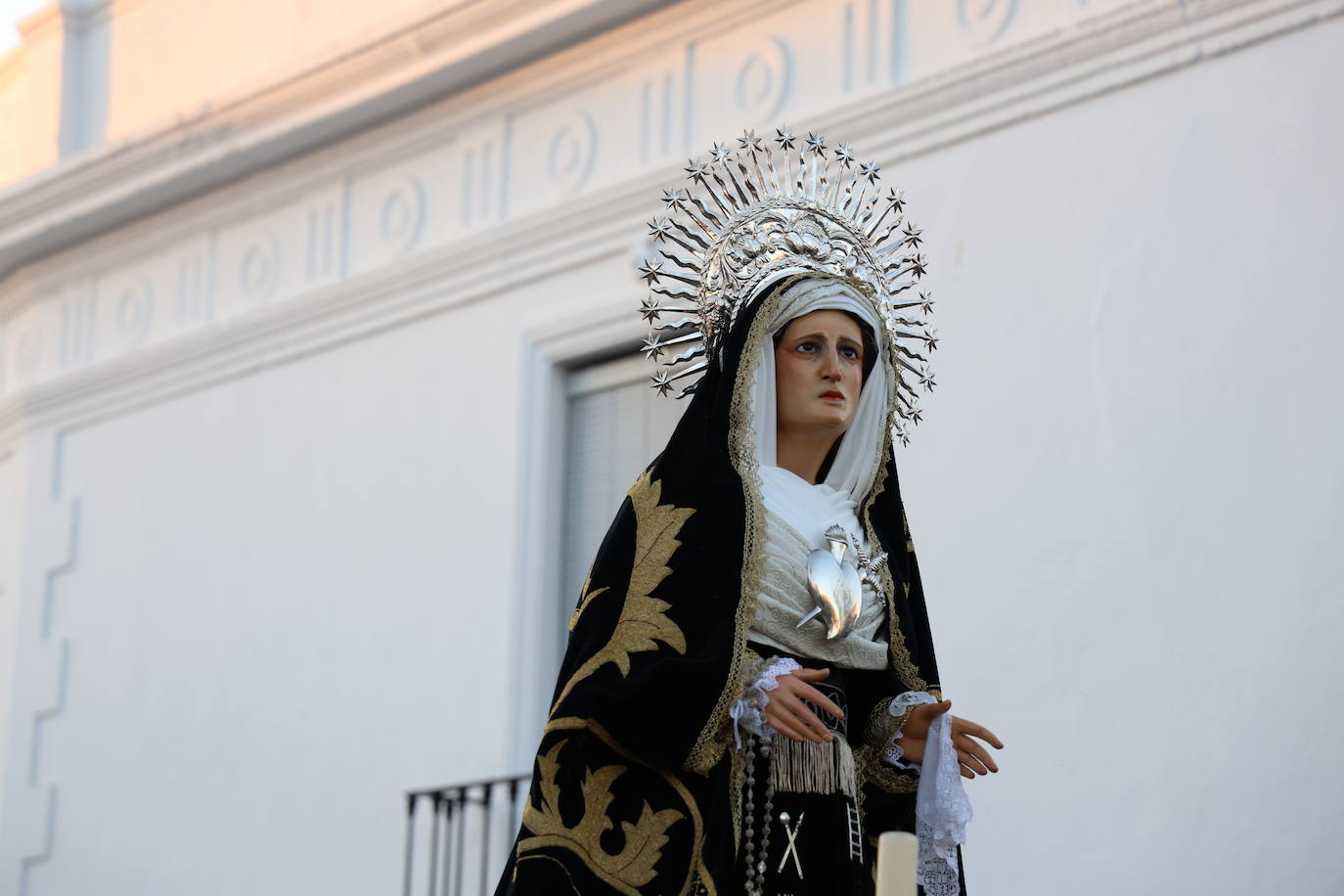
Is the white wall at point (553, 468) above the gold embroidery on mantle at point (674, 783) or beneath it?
above

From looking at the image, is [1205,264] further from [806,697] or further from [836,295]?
[806,697]

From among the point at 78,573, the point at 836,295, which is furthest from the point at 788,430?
the point at 78,573

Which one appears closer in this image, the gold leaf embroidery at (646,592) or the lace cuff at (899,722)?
the gold leaf embroidery at (646,592)

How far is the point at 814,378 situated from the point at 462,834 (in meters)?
4.02

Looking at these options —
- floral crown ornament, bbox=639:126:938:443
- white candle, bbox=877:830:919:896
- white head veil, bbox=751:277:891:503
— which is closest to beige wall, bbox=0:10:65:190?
floral crown ornament, bbox=639:126:938:443

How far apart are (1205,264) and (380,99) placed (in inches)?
142

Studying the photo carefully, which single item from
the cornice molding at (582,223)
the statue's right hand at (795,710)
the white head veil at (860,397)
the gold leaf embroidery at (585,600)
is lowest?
the statue's right hand at (795,710)

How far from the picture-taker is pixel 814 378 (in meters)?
4.19

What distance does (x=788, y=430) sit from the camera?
423cm

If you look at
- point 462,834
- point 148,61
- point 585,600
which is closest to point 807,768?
point 585,600

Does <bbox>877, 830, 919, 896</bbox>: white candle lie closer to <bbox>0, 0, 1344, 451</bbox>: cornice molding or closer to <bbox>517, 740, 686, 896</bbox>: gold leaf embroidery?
<bbox>517, 740, 686, 896</bbox>: gold leaf embroidery

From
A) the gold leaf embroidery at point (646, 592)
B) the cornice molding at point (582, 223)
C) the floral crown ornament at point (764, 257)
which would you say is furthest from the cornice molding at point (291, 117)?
the gold leaf embroidery at point (646, 592)

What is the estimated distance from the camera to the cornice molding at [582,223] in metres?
6.68

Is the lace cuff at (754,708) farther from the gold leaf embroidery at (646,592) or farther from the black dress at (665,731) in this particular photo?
the gold leaf embroidery at (646,592)
